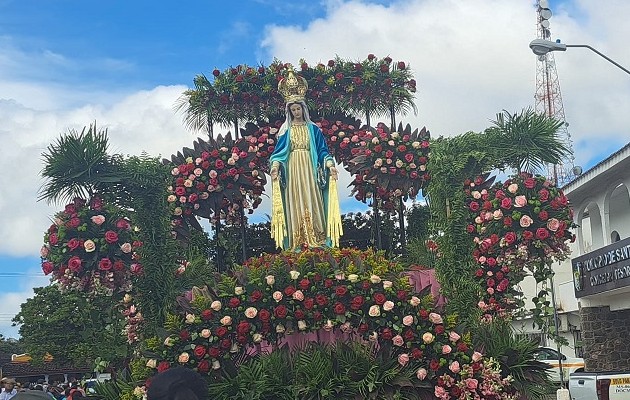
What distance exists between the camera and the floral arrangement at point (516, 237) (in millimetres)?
9492

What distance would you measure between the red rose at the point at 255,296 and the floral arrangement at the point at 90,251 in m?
2.05

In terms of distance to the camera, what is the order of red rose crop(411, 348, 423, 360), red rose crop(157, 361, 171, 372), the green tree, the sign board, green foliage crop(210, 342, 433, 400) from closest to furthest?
green foliage crop(210, 342, 433, 400) < red rose crop(157, 361, 171, 372) < red rose crop(411, 348, 423, 360) < the sign board < the green tree

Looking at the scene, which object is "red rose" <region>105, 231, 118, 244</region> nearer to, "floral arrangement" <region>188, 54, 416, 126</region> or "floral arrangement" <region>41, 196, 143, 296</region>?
"floral arrangement" <region>41, 196, 143, 296</region>

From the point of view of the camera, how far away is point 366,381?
8.13 metres

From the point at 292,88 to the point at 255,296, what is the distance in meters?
5.63

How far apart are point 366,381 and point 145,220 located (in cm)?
403

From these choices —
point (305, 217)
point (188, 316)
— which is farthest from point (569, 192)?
point (188, 316)

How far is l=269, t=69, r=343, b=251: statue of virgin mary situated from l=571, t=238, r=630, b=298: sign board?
757 centimetres

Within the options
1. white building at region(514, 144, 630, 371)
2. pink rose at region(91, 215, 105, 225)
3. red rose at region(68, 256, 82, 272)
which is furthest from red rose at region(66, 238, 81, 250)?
white building at region(514, 144, 630, 371)

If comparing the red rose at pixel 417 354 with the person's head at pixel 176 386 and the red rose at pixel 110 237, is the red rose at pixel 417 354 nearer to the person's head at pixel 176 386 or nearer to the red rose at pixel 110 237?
the red rose at pixel 110 237

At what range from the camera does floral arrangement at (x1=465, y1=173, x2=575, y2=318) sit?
9.49 meters

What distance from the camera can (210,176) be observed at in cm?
1268

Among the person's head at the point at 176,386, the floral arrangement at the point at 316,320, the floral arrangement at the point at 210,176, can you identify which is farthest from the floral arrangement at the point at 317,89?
the person's head at the point at 176,386

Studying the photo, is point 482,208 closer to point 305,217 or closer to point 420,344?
point 420,344
